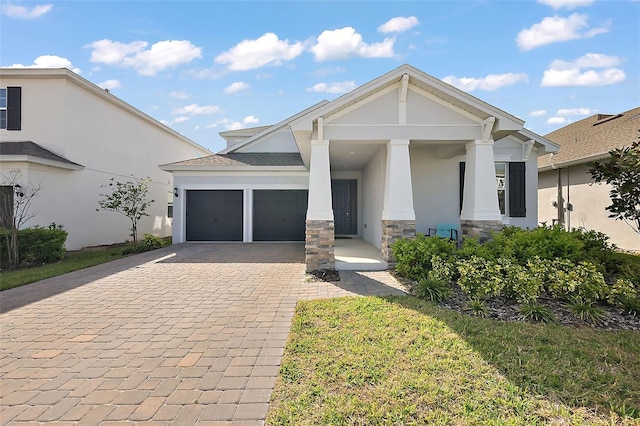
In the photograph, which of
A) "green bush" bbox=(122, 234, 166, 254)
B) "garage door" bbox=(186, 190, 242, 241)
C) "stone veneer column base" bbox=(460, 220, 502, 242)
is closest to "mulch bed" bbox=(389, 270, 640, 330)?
"stone veneer column base" bbox=(460, 220, 502, 242)

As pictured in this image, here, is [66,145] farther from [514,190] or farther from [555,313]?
[514,190]

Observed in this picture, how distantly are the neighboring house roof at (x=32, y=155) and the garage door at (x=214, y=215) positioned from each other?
448 cm

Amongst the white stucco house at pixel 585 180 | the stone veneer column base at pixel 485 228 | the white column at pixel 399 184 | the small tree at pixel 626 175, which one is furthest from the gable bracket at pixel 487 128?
the white stucco house at pixel 585 180

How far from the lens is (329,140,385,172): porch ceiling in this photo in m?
8.48

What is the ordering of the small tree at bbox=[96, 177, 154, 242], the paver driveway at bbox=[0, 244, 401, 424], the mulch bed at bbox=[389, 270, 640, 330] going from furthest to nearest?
the small tree at bbox=[96, 177, 154, 242]
the mulch bed at bbox=[389, 270, 640, 330]
the paver driveway at bbox=[0, 244, 401, 424]

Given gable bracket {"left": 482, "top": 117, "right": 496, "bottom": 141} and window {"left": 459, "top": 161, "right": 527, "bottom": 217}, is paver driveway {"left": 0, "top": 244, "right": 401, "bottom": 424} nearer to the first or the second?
gable bracket {"left": 482, "top": 117, "right": 496, "bottom": 141}

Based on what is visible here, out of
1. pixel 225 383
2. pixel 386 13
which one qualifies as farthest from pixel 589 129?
pixel 225 383

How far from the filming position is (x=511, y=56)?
931 centimetres

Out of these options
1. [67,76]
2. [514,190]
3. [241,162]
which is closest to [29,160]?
[67,76]

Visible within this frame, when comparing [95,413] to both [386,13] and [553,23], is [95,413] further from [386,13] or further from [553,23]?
[553,23]

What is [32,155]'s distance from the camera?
412 inches

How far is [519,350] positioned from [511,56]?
30.6 feet

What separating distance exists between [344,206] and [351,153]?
5342 millimetres

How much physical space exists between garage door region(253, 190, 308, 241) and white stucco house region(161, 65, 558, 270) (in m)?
0.05
